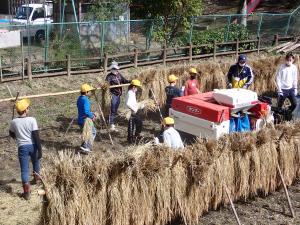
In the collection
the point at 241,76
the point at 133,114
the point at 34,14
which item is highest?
the point at 34,14

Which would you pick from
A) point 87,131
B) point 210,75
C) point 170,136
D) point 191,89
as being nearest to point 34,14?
point 210,75

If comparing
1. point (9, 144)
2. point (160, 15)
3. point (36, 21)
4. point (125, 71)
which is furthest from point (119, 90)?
point (36, 21)

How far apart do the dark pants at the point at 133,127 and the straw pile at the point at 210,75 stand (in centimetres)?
176

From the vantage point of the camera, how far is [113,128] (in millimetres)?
11961

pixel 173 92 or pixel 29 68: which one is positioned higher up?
pixel 173 92

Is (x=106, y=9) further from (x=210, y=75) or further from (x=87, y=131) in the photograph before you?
(x=87, y=131)

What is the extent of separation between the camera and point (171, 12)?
68.9ft

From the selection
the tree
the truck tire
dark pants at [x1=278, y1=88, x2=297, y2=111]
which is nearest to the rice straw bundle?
dark pants at [x1=278, y1=88, x2=297, y2=111]

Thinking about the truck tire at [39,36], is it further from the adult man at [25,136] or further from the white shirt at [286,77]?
the adult man at [25,136]

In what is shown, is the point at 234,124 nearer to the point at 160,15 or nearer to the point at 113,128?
the point at 113,128

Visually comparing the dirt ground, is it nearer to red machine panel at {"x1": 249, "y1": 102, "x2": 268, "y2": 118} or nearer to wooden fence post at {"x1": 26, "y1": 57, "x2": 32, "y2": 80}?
wooden fence post at {"x1": 26, "y1": 57, "x2": 32, "y2": 80}

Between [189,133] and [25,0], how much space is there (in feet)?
81.2

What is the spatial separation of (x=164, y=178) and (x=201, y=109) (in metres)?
3.16

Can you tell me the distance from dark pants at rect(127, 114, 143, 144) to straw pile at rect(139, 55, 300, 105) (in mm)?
1763
